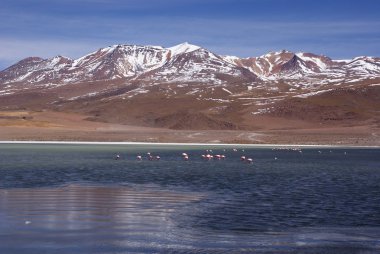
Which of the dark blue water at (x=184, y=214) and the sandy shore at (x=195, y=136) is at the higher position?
the sandy shore at (x=195, y=136)

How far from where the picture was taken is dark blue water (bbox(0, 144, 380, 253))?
1791 centimetres

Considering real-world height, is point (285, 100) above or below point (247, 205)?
above

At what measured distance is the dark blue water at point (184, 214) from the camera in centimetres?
1791

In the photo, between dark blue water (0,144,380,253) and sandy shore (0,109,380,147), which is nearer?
dark blue water (0,144,380,253)

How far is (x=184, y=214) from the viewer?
2386 cm

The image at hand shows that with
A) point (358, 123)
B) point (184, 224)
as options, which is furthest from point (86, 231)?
point (358, 123)

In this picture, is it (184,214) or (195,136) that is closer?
(184,214)

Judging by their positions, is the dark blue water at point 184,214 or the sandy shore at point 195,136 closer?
the dark blue water at point 184,214

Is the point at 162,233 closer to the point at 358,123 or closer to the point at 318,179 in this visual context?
the point at 318,179

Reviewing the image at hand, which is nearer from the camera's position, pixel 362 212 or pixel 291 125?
pixel 362 212

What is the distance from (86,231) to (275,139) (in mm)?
100827

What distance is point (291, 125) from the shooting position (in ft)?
556

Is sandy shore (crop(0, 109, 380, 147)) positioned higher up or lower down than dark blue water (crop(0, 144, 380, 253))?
higher up

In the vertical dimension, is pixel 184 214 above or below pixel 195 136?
below
